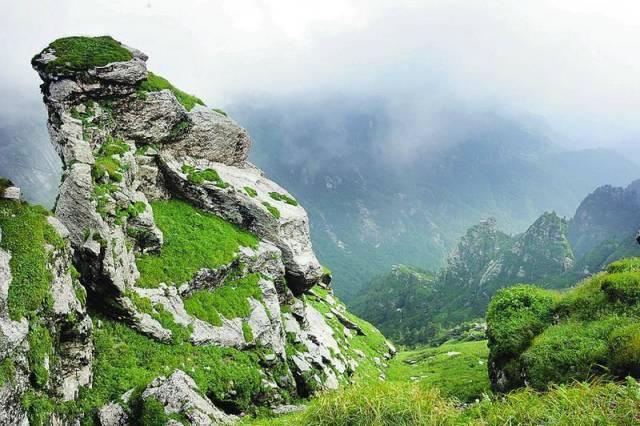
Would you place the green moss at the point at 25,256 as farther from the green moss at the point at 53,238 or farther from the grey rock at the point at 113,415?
the grey rock at the point at 113,415

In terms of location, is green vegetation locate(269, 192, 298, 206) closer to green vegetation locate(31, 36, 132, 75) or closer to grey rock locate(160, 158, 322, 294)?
grey rock locate(160, 158, 322, 294)

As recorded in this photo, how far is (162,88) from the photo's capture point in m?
45.8

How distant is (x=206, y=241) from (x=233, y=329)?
30.8 feet

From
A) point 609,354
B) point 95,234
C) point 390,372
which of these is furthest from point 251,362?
point 390,372

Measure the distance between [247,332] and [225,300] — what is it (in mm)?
3482

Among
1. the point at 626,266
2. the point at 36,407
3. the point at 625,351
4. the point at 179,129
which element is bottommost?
the point at 36,407

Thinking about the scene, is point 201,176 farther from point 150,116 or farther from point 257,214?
point 150,116

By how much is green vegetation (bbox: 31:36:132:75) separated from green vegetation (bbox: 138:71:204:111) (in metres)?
3.16

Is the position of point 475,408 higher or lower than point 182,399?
higher

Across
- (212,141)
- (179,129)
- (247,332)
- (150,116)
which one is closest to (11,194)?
(247,332)

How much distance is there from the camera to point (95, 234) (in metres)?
28.5

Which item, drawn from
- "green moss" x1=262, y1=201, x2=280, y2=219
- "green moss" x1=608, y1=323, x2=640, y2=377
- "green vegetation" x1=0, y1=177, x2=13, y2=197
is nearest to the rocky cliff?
"green moss" x1=262, y1=201, x2=280, y2=219

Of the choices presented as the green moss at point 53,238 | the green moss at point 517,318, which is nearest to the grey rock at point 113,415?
the green moss at point 53,238

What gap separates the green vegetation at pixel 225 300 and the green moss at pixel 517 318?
66.2 feet
